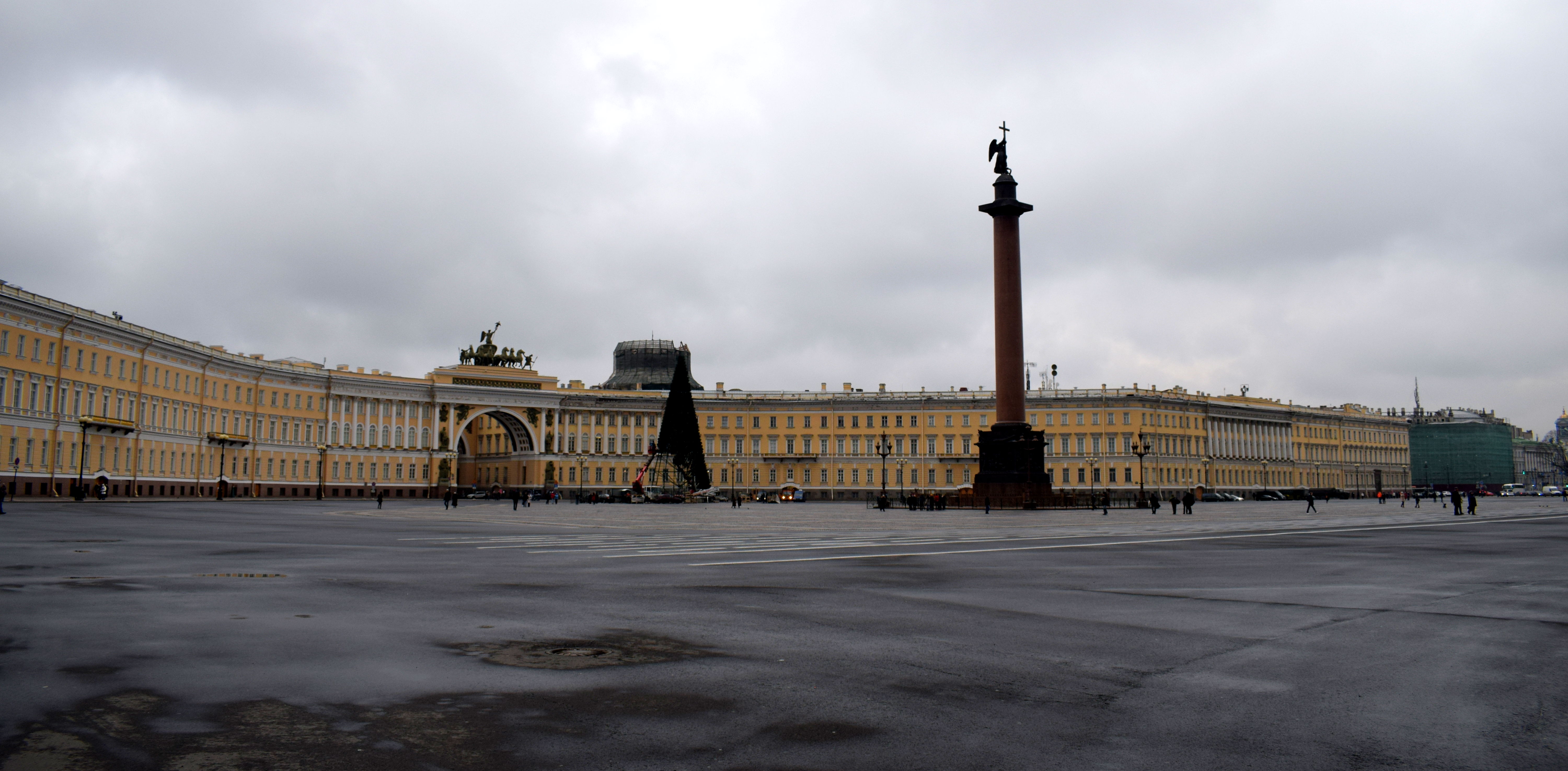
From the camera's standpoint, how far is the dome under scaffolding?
143m

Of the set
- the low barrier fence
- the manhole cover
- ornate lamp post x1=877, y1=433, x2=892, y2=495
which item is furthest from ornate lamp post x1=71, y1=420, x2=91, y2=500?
the manhole cover

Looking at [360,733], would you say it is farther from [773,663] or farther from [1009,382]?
[1009,382]

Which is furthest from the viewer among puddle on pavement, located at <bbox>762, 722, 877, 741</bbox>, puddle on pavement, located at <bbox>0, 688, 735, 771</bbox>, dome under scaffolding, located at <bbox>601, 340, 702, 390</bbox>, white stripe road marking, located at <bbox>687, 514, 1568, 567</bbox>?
dome under scaffolding, located at <bbox>601, 340, 702, 390</bbox>

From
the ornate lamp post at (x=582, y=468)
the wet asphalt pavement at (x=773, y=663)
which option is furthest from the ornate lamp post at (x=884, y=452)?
the wet asphalt pavement at (x=773, y=663)

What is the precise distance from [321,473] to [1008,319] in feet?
237

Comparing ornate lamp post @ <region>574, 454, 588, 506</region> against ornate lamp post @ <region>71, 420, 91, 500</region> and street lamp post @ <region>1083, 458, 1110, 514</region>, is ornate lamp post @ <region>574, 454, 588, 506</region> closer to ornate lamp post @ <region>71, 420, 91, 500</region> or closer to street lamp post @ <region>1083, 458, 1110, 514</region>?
ornate lamp post @ <region>71, 420, 91, 500</region>

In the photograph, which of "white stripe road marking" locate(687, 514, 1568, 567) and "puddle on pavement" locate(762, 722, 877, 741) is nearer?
"puddle on pavement" locate(762, 722, 877, 741)

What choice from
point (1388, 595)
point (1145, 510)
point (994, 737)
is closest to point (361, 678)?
point (994, 737)

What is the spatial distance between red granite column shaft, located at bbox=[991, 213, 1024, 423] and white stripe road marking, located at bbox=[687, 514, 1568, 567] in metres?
21.9

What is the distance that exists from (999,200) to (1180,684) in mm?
53120

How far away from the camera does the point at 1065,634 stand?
34.6 ft

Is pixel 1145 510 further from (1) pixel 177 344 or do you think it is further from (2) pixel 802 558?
(1) pixel 177 344

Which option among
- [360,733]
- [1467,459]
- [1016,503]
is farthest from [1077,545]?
[1467,459]

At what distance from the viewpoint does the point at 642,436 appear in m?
125
